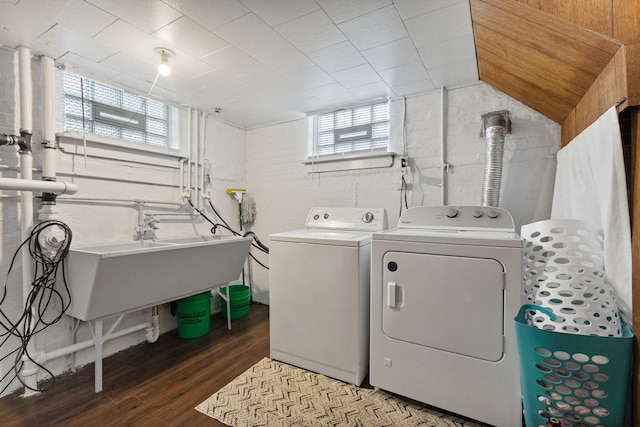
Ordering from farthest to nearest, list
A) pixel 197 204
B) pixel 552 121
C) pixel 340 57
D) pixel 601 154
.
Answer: pixel 197 204
pixel 552 121
pixel 340 57
pixel 601 154

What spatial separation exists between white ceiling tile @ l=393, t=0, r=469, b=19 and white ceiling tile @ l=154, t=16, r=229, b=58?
1.07 meters

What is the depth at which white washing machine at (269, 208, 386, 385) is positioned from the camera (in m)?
1.90

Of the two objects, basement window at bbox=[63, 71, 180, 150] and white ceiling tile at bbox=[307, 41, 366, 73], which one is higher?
white ceiling tile at bbox=[307, 41, 366, 73]

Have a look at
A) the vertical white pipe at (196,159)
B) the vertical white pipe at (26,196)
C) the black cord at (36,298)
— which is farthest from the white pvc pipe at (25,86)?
the vertical white pipe at (196,159)

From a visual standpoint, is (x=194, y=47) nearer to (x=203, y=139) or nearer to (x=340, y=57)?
(x=340, y=57)

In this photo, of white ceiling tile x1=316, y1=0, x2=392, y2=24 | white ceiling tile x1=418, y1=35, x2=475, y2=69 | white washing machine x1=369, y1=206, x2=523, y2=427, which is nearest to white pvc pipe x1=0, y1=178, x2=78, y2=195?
white ceiling tile x1=316, y1=0, x2=392, y2=24

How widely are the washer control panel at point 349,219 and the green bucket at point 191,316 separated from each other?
1226 millimetres

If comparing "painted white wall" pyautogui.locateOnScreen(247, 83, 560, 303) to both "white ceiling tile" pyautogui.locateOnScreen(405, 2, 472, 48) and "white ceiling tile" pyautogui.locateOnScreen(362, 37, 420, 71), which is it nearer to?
"white ceiling tile" pyautogui.locateOnScreen(362, 37, 420, 71)

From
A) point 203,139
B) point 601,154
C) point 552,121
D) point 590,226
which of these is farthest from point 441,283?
point 203,139

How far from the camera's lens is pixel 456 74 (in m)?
2.24

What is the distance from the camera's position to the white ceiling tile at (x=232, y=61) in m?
1.94

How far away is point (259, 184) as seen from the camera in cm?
358

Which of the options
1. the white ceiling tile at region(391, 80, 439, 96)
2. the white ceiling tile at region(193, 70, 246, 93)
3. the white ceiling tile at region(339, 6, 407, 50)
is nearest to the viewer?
the white ceiling tile at region(339, 6, 407, 50)

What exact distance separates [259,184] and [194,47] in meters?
1.86
